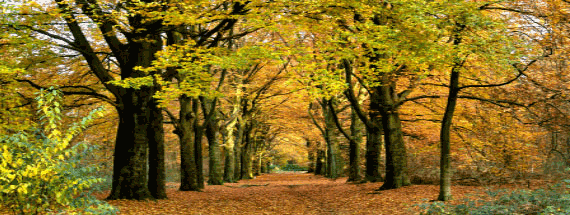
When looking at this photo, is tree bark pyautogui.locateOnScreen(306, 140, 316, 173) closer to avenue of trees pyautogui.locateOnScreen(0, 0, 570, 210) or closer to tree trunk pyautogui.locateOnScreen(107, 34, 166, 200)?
avenue of trees pyautogui.locateOnScreen(0, 0, 570, 210)

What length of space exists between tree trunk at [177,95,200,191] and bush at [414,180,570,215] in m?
11.2

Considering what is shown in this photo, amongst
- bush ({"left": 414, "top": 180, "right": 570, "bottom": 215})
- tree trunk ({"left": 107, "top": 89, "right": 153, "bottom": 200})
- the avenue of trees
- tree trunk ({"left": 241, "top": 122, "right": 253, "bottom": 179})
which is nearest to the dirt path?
tree trunk ({"left": 107, "top": 89, "right": 153, "bottom": 200})

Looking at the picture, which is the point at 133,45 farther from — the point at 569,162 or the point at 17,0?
the point at 569,162

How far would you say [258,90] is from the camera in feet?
90.5

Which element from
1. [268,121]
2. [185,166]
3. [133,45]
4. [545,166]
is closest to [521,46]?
[545,166]

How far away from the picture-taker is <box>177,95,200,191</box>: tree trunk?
18062mm

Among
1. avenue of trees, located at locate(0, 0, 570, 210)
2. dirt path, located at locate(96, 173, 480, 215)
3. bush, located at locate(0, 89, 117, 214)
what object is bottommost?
dirt path, located at locate(96, 173, 480, 215)

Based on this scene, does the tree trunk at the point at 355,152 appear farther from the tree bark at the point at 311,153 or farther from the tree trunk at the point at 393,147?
the tree bark at the point at 311,153

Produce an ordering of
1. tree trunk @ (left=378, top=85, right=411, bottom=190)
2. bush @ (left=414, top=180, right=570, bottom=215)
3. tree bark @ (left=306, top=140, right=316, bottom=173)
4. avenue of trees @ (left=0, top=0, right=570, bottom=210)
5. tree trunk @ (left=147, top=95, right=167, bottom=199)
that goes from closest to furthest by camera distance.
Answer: bush @ (left=414, top=180, right=570, bottom=215) < avenue of trees @ (left=0, top=0, right=570, bottom=210) < tree trunk @ (left=147, top=95, right=167, bottom=199) < tree trunk @ (left=378, top=85, right=411, bottom=190) < tree bark @ (left=306, top=140, right=316, bottom=173)

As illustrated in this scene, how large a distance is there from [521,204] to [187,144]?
1311 centimetres

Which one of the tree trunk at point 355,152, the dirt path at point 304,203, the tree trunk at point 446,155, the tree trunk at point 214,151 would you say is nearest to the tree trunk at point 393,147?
the dirt path at point 304,203

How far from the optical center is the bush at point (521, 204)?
7410mm

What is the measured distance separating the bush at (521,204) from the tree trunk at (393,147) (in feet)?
20.5

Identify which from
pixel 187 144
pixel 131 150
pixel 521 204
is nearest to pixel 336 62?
pixel 521 204
